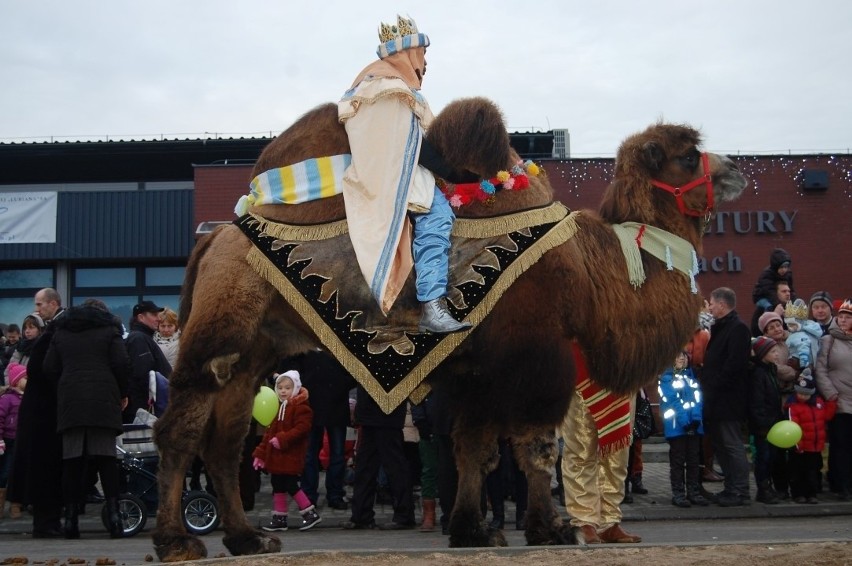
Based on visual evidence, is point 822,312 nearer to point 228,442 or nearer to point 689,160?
point 689,160

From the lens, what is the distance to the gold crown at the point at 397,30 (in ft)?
25.6

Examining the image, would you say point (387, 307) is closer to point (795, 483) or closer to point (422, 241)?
point (422, 241)

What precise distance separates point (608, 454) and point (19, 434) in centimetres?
605

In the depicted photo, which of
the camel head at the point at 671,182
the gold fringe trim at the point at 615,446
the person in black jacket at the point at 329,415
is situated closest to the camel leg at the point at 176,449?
the gold fringe trim at the point at 615,446

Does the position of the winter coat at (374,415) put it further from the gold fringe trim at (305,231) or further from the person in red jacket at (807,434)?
the person in red jacket at (807,434)

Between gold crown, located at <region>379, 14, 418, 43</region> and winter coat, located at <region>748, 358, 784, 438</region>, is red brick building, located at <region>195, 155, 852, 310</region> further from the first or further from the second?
gold crown, located at <region>379, 14, 418, 43</region>

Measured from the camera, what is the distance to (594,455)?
7.76 metres

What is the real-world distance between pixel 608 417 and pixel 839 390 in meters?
5.92

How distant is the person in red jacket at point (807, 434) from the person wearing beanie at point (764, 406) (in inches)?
8.4

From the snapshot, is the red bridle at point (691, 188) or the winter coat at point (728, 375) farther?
the winter coat at point (728, 375)

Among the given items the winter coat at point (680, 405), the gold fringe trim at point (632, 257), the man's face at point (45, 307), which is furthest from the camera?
the winter coat at point (680, 405)

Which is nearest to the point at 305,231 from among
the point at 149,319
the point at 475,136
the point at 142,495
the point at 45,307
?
the point at 475,136

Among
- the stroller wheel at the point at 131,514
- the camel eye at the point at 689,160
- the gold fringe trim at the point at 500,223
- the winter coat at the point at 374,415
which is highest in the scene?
the camel eye at the point at 689,160

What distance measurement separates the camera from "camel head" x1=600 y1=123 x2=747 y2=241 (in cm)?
763
